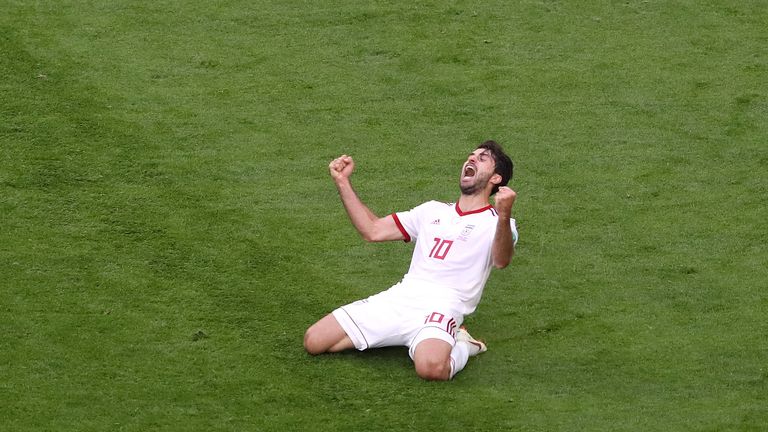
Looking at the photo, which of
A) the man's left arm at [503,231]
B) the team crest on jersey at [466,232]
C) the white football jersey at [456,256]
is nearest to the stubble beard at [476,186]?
the white football jersey at [456,256]

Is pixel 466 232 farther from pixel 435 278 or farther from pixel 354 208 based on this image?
pixel 354 208

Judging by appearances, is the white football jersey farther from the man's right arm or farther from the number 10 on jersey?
the man's right arm

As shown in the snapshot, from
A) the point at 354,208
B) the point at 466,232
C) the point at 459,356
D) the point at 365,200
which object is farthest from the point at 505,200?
the point at 365,200

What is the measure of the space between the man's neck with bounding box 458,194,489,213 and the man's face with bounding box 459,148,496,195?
0.03m

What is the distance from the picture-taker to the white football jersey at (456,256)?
24.8ft

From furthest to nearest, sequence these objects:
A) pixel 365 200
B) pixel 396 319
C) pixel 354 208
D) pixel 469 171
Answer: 1. pixel 365 200
2. pixel 469 171
3. pixel 354 208
4. pixel 396 319

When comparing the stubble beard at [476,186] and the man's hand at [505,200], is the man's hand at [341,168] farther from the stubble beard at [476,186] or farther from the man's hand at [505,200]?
the man's hand at [505,200]

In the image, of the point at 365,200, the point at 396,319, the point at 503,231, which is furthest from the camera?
the point at 365,200

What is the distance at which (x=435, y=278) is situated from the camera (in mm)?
7586

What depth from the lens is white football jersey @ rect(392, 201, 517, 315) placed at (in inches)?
298

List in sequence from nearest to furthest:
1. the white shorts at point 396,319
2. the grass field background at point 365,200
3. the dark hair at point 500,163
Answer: the grass field background at point 365,200
the white shorts at point 396,319
the dark hair at point 500,163

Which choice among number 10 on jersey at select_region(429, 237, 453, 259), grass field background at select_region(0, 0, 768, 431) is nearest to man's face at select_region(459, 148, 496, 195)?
number 10 on jersey at select_region(429, 237, 453, 259)

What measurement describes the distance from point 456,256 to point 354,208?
65 cm

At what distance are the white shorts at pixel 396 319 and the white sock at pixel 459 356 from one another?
0.21 feet
